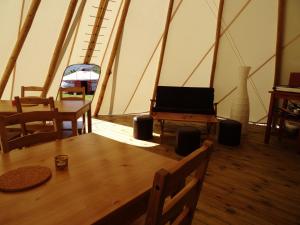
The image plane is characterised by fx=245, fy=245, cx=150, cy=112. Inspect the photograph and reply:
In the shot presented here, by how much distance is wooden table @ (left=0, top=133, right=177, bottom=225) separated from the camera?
2.81 feet

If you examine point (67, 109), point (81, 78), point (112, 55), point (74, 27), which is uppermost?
point (74, 27)

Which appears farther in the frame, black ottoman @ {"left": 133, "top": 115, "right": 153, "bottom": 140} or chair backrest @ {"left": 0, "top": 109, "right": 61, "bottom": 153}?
black ottoman @ {"left": 133, "top": 115, "right": 153, "bottom": 140}

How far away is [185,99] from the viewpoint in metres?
4.98

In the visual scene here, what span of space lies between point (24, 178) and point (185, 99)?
4.14 metres

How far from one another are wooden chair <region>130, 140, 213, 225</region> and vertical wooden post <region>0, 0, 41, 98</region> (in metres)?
3.80

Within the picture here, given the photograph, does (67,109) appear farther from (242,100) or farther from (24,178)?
(242,100)

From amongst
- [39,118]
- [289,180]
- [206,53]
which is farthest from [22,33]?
[289,180]

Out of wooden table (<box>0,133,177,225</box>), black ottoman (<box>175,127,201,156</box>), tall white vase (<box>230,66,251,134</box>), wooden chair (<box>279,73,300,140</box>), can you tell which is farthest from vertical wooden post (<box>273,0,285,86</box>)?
wooden table (<box>0,133,177,225</box>)

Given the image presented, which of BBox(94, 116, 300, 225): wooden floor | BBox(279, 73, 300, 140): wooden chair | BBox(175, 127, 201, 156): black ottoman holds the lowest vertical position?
BBox(94, 116, 300, 225): wooden floor

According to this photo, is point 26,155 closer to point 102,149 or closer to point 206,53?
point 102,149

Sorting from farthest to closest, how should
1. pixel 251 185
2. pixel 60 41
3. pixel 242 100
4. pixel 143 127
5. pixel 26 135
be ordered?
pixel 242 100 → pixel 60 41 → pixel 143 127 → pixel 251 185 → pixel 26 135

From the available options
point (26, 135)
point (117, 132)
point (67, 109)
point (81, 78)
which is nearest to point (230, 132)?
point (117, 132)

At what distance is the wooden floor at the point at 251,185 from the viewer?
220 centimetres

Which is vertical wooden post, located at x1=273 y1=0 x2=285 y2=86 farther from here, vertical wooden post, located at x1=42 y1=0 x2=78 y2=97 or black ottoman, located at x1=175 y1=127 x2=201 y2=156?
vertical wooden post, located at x1=42 y1=0 x2=78 y2=97
